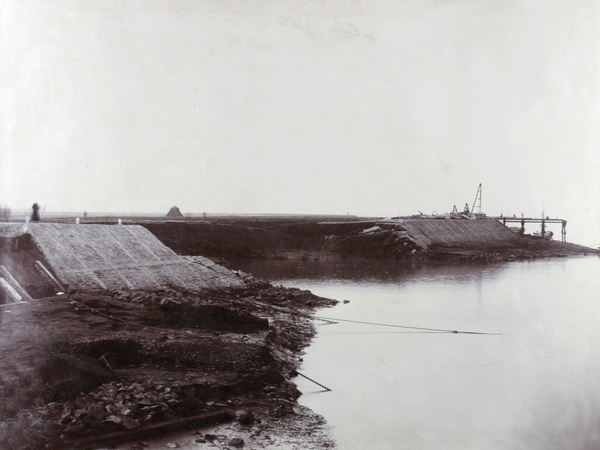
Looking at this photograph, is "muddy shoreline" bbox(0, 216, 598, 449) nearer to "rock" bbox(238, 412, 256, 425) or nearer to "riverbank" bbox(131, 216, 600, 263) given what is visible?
"rock" bbox(238, 412, 256, 425)

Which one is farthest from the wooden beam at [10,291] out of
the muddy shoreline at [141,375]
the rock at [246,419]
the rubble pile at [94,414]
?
the rock at [246,419]

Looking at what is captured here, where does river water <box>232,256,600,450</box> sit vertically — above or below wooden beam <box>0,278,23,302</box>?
below

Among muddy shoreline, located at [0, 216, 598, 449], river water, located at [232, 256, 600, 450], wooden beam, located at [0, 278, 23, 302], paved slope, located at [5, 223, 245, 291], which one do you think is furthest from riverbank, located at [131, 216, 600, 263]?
wooden beam, located at [0, 278, 23, 302]

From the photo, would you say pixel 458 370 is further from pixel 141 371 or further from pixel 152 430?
pixel 152 430

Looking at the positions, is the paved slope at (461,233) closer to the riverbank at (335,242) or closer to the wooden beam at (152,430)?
the riverbank at (335,242)

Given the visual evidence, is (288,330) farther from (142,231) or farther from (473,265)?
(473,265)

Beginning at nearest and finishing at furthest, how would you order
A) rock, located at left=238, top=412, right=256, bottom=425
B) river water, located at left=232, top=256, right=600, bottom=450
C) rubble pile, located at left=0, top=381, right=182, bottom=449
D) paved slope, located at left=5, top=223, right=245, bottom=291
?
rubble pile, located at left=0, top=381, right=182, bottom=449 < rock, located at left=238, top=412, right=256, bottom=425 < river water, located at left=232, top=256, right=600, bottom=450 < paved slope, located at left=5, top=223, right=245, bottom=291
